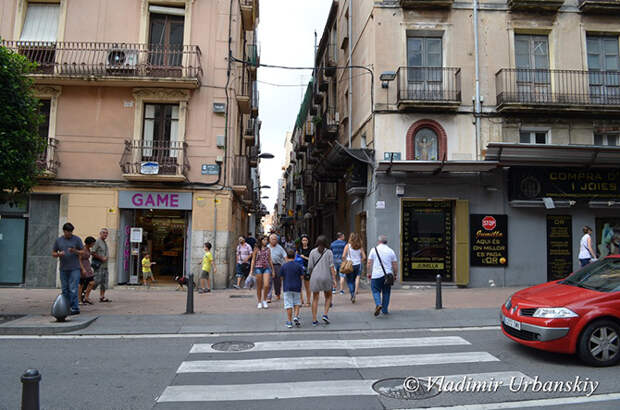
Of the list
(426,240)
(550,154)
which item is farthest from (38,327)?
(550,154)

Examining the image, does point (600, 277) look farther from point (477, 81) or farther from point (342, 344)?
point (477, 81)

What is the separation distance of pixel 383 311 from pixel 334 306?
160 centimetres

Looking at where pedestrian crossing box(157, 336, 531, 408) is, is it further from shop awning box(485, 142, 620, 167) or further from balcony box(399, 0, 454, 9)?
balcony box(399, 0, 454, 9)

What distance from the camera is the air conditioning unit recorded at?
1494 cm

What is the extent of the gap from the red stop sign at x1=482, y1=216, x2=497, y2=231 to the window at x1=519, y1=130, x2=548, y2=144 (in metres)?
3.18

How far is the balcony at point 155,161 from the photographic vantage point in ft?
47.8

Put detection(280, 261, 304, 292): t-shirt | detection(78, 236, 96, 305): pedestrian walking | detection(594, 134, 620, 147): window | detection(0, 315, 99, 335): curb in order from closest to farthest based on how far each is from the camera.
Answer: detection(0, 315, 99, 335): curb < detection(280, 261, 304, 292): t-shirt < detection(78, 236, 96, 305): pedestrian walking < detection(594, 134, 620, 147): window

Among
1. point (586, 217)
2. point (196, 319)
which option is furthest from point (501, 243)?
point (196, 319)

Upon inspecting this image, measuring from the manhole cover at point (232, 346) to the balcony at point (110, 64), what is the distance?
1038cm

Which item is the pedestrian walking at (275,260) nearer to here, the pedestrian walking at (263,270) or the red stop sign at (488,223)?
the pedestrian walking at (263,270)

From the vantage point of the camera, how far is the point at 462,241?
14.9m

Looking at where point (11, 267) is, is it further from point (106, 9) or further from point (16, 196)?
point (106, 9)

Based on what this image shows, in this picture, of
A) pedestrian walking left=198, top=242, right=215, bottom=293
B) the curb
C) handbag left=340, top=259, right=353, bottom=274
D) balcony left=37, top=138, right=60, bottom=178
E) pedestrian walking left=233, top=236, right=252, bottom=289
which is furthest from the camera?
pedestrian walking left=233, top=236, right=252, bottom=289

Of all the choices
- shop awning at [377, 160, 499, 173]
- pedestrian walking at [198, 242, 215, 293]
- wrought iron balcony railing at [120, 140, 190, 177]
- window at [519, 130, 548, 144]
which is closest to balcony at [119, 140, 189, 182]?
wrought iron balcony railing at [120, 140, 190, 177]
